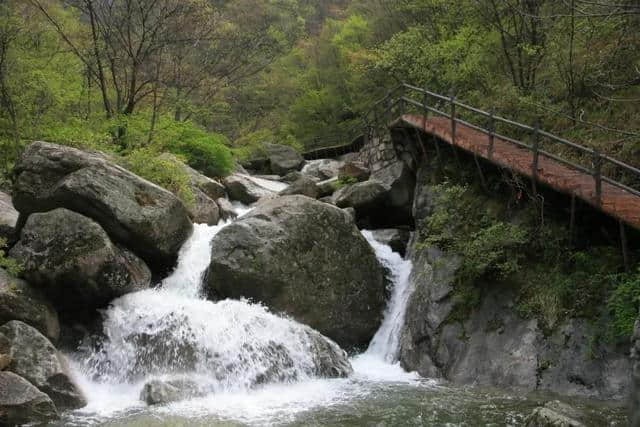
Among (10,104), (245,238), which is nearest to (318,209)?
(245,238)

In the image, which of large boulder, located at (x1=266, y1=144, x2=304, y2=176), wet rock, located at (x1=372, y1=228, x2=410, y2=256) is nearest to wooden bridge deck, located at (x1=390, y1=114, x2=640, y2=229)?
wet rock, located at (x1=372, y1=228, x2=410, y2=256)

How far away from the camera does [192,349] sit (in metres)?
9.11

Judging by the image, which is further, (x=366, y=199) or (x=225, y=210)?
(x=225, y=210)

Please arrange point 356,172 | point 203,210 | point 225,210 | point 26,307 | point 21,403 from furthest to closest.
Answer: point 356,172
point 225,210
point 203,210
point 26,307
point 21,403

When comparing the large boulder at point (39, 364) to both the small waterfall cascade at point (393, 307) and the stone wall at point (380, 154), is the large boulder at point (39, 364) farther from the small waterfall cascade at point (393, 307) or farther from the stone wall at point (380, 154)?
the stone wall at point (380, 154)

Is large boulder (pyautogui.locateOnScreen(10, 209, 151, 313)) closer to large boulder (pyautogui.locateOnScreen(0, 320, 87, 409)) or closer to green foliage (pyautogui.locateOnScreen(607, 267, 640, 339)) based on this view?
large boulder (pyautogui.locateOnScreen(0, 320, 87, 409))

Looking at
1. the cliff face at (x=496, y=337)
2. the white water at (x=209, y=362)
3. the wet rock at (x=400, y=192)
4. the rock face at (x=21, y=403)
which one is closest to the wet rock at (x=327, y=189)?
the wet rock at (x=400, y=192)

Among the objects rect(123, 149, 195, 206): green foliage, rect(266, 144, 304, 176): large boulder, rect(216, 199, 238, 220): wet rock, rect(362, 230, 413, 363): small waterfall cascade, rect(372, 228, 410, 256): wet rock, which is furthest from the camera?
rect(266, 144, 304, 176): large boulder

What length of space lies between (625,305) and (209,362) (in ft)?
20.1

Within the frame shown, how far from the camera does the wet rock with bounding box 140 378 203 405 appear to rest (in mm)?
7934

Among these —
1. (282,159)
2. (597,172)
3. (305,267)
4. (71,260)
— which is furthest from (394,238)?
(282,159)

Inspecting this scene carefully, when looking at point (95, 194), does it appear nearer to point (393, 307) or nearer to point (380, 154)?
point (393, 307)

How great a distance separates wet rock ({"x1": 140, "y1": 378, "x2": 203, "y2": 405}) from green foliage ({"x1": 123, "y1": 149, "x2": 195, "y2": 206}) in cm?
574

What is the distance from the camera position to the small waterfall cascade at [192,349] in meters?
8.81
